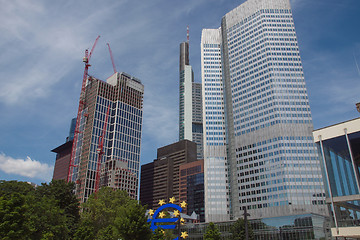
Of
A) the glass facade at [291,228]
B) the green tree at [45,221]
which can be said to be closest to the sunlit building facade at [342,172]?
the green tree at [45,221]

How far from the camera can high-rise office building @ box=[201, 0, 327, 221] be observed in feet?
451

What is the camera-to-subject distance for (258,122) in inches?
6097

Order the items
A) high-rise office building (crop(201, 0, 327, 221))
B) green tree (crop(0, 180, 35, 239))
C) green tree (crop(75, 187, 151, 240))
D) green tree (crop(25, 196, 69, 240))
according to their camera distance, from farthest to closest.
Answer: high-rise office building (crop(201, 0, 327, 221)) < green tree (crop(25, 196, 69, 240)) < green tree (crop(75, 187, 151, 240)) < green tree (crop(0, 180, 35, 239))

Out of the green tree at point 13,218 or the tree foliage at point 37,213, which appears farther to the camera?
the tree foliage at point 37,213

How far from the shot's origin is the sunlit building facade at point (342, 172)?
4519cm

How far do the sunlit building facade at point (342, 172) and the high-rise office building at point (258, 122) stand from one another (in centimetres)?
8786

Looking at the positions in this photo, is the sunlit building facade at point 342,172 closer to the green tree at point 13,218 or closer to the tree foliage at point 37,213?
the green tree at point 13,218

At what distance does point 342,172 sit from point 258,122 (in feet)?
351

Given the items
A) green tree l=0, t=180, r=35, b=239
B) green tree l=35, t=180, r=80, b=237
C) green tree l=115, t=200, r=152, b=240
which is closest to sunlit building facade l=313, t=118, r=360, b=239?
green tree l=115, t=200, r=152, b=240

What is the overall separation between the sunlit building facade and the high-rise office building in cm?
8786

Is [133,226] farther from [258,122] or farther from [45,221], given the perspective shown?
[258,122]

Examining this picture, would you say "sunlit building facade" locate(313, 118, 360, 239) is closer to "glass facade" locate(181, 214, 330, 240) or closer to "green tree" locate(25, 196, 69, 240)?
"green tree" locate(25, 196, 69, 240)

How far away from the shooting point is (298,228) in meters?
108

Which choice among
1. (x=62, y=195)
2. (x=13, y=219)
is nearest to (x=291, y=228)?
(x=62, y=195)
